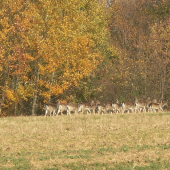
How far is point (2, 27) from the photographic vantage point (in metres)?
32.5

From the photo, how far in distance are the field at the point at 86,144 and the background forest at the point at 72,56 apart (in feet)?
29.9

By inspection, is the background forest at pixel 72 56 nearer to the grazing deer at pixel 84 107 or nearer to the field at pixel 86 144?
the grazing deer at pixel 84 107

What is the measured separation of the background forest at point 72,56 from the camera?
31281mm

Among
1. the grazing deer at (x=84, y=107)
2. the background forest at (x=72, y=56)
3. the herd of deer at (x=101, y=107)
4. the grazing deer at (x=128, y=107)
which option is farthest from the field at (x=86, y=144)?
the background forest at (x=72, y=56)

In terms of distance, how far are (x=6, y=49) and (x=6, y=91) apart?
346cm

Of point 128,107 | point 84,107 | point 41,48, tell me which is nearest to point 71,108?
point 84,107

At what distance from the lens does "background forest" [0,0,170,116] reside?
1232 inches

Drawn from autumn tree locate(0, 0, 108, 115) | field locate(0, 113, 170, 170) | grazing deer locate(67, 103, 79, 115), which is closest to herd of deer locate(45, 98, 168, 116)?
grazing deer locate(67, 103, 79, 115)

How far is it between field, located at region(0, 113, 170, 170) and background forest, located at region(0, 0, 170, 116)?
9.11 meters

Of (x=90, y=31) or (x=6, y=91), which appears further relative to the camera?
(x=90, y=31)

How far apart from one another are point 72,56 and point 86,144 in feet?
53.8

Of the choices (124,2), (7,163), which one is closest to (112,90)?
(124,2)

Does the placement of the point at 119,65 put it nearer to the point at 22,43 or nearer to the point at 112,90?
the point at 112,90

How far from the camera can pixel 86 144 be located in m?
16.3
